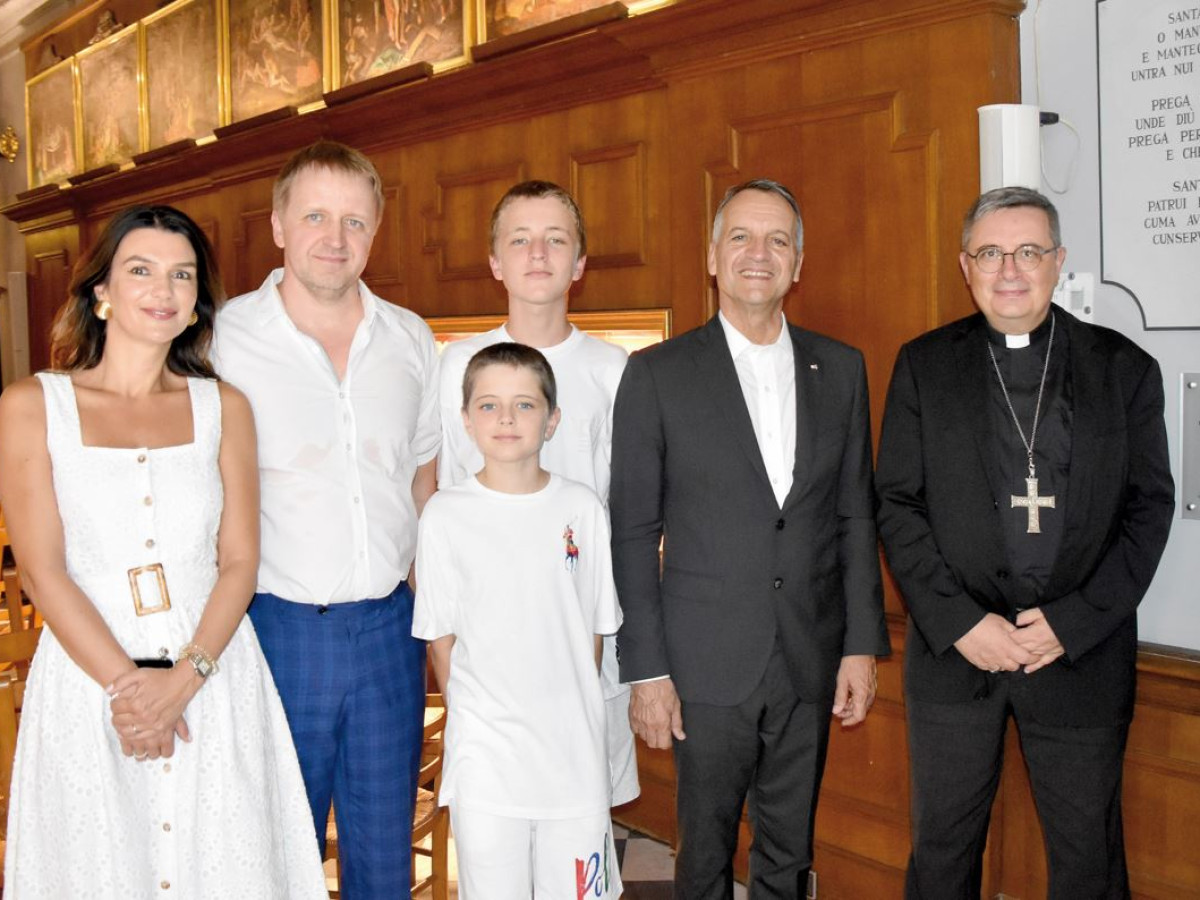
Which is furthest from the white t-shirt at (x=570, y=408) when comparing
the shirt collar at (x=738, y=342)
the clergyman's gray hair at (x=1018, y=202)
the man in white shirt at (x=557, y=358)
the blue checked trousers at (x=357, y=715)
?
the clergyman's gray hair at (x=1018, y=202)

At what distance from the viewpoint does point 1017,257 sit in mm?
2471

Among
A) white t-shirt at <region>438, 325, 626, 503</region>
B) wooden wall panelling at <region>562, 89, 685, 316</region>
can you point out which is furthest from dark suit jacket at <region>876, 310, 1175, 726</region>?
wooden wall panelling at <region>562, 89, 685, 316</region>

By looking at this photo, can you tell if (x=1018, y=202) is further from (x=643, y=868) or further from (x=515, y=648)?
(x=643, y=868)

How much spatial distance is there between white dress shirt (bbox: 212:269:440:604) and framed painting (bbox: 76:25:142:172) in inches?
245

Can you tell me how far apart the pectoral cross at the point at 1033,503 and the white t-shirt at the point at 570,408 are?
3.21 feet

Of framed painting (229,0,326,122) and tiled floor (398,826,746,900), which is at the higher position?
framed painting (229,0,326,122)

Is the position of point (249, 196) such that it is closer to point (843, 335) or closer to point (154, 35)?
point (154, 35)

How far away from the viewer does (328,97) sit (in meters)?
5.37

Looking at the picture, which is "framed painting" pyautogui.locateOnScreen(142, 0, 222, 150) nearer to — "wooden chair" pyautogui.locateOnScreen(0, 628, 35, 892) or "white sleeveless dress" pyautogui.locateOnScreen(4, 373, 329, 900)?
"wooden chair" pyautogui.locateOnScreen(0, 628, 35, 892)

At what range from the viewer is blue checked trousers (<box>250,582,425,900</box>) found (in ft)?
7.87

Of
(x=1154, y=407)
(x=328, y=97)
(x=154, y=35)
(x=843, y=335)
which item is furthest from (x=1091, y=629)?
(x=154, y=35)

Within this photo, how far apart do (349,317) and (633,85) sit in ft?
A: 6.32

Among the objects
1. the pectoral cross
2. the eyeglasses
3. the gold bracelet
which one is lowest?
the gold bracelet

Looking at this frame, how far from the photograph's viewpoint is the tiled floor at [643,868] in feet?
12.1
